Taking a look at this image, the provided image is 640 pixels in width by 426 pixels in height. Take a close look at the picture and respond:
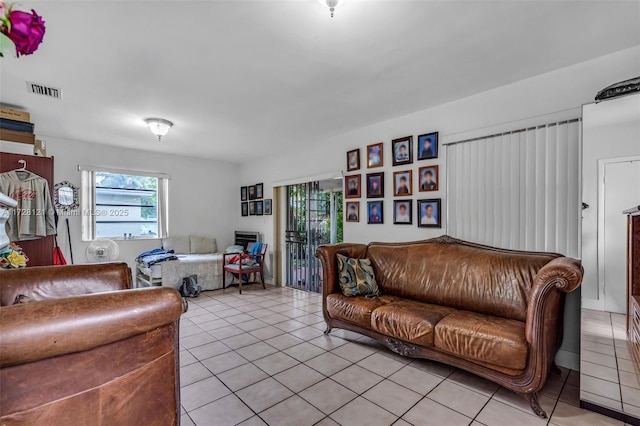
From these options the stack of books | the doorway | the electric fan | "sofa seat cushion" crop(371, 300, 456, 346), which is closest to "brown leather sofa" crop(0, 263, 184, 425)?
"sofa seat cushion" crop(371, 300, 456, 346)

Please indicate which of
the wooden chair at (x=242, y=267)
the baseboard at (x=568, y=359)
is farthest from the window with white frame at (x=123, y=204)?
the baseboard at (x=568, y=359)

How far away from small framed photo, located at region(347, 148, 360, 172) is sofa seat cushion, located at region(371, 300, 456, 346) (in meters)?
2.07

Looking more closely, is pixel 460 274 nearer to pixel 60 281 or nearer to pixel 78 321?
pixel 78 321

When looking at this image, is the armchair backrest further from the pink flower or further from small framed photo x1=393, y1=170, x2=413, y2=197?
the pink flower

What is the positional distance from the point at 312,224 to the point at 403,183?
2.01 m

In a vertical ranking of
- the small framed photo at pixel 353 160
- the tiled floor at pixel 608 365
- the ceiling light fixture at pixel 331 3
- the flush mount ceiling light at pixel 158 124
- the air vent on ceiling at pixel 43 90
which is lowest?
the tiled floor at pixel 608 365

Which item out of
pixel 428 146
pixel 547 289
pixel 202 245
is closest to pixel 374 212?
pixel 428 146

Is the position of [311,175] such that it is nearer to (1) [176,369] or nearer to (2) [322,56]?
(2) [322,56]

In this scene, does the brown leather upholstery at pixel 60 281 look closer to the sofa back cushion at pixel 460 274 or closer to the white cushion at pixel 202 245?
the sofa back cushion at pixel 460 274

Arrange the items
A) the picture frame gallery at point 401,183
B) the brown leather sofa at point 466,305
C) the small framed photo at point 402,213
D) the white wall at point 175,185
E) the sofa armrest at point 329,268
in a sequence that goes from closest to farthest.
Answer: the brown leather sofa at point 466,305 → the sofa armrest at point 329,268 → the picture frame gallery at point 401,183 → the small framed photo at point 402,213 → the white wall at point 175,185

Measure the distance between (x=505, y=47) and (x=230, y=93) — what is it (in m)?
2.44

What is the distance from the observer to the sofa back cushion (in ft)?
8.10

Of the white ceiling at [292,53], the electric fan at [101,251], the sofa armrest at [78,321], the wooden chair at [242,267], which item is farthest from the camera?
the wooden chair at [242,267]

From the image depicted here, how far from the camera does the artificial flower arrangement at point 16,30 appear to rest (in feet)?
2.21
